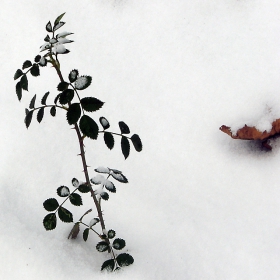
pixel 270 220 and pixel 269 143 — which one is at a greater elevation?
pixel 269 143

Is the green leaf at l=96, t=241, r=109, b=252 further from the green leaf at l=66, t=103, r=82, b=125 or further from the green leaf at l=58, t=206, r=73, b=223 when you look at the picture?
the green leaf at l=66, t=103, r=82, b=125

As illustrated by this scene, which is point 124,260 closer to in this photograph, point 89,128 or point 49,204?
point 49,204

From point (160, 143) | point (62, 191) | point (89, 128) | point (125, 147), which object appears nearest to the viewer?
point (89, 128)

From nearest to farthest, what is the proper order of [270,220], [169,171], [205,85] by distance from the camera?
[270,220] → [169,171] → [205,85]

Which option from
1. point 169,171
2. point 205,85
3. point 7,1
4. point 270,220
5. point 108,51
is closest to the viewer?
point 270,220

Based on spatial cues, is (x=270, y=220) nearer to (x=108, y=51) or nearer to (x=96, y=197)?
(x=96, y=197)

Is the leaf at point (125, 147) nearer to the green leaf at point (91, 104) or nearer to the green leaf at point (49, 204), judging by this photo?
the green leaf at point (91, 104)

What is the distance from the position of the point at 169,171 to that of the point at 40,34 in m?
1.09

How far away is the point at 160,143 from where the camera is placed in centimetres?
162

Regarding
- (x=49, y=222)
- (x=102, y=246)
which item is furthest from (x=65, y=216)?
(x=102, y=246)

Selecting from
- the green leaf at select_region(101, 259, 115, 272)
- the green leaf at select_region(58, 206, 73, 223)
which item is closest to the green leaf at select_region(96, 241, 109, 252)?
the green leaf at select_region(101, 259, 115, 272)

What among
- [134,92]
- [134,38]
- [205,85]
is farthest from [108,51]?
[205,85]

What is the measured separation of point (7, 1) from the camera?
2010mm

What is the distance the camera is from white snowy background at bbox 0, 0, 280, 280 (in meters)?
1.24
